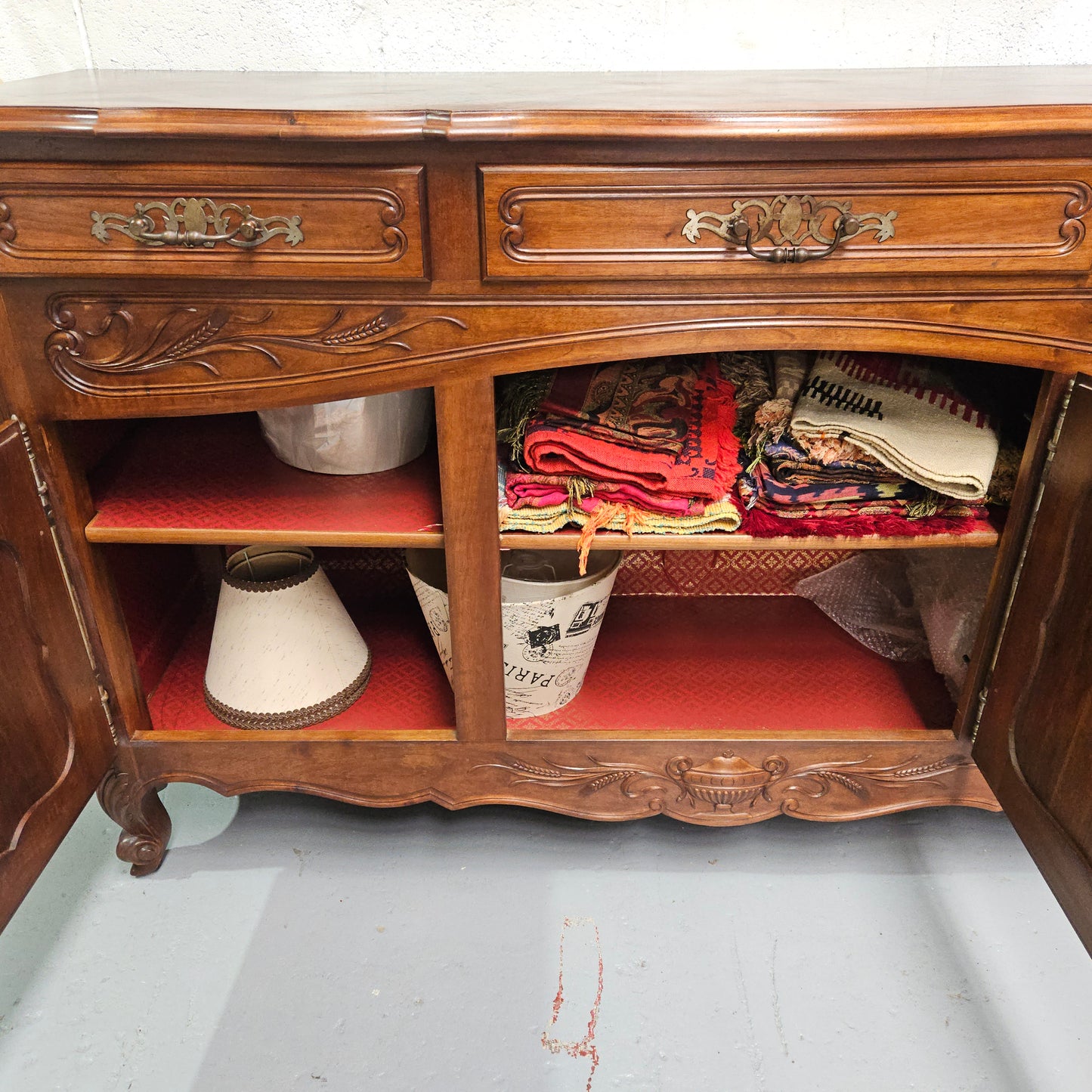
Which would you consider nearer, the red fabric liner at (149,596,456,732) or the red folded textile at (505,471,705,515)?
the red folded textile at (505,471,705,515)

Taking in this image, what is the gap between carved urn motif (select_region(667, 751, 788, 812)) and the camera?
123cm

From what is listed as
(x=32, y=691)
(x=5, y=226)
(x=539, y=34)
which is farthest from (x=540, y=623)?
(x=539, y=34)

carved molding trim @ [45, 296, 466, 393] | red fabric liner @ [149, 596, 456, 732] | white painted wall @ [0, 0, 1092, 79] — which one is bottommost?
red fabric liner @ [149, 596, 456, 732]

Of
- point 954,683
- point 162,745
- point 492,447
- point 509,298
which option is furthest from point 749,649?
point 162,745

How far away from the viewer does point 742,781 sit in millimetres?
1239

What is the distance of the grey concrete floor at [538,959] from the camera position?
1051 millimetres

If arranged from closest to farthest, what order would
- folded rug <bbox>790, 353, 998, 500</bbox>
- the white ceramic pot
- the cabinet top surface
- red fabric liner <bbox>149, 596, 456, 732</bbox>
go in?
the cabinet top surface → folded rug <bbox>790, 353, 998, 500</bbox> → the white ceramic pot → red fabric liner <bbox>149, 596, 456, 732</bbox>

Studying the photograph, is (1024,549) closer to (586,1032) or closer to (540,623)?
(540,623)

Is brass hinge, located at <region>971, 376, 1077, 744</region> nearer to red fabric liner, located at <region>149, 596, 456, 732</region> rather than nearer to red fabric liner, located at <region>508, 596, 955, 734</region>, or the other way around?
red fabric liner, located at <region>508, 596, 955, 734</region>

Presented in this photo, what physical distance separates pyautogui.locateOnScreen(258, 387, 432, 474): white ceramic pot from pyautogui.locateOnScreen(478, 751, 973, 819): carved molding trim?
45 cm

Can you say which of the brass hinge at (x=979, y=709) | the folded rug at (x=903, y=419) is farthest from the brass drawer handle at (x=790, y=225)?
the brass hinge at (x=979, y=709)

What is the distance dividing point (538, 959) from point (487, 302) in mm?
828

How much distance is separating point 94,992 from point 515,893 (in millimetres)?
548

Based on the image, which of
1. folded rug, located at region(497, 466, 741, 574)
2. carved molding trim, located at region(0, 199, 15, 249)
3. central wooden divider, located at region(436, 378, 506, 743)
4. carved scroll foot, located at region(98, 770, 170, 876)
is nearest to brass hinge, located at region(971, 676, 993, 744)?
folded rug, located at region(497, 466, 741, 574)
